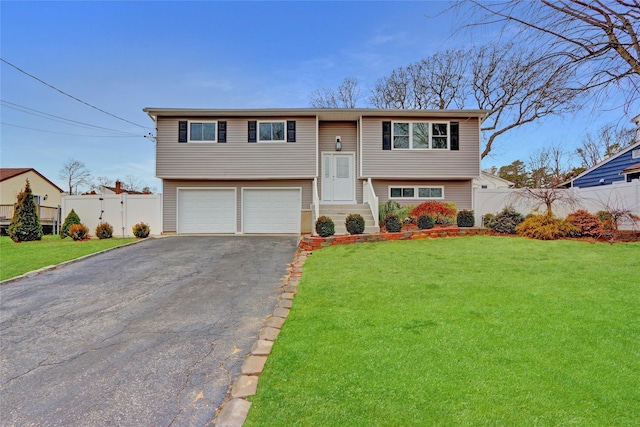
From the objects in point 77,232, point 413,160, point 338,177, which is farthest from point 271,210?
point 77,232

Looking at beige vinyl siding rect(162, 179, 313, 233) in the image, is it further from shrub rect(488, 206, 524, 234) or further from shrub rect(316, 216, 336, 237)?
shrub rect(488, 206, 524, 234)

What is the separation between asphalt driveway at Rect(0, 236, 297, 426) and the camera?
251cm

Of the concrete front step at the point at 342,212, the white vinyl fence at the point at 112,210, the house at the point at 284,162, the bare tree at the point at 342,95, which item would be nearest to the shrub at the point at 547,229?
the house at the point at 284,162

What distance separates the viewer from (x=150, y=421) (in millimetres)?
2311

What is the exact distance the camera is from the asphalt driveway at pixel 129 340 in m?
2.51

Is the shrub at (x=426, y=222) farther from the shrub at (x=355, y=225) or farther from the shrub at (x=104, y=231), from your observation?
the shrub at (x=104, y=231)

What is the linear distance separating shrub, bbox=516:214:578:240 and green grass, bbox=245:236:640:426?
12.9 ft

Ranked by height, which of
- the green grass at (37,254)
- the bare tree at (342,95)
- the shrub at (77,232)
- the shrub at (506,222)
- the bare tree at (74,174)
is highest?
the bare tree at (342,95)

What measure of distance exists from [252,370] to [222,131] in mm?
12163

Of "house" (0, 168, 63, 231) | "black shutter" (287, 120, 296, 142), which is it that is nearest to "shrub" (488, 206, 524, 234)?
"black shutter" (287, 120, 296, 142)

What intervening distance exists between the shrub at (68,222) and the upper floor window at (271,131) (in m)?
8.11

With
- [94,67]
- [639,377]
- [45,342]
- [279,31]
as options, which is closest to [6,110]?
[94,67]

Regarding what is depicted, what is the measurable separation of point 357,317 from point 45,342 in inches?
146

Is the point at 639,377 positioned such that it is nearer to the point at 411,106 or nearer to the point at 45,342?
the point at 45,342
